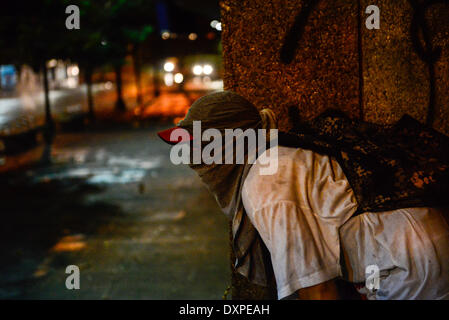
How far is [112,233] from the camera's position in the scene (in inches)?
271

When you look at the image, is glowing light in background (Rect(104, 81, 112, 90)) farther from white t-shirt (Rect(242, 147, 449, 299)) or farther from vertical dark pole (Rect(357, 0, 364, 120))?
white t-shirt (Rect(242, 147, 449, 299))

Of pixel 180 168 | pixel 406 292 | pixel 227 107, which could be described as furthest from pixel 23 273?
pixel 180 168

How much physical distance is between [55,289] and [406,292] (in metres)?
4.12

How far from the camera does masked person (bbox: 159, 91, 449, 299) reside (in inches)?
71.7

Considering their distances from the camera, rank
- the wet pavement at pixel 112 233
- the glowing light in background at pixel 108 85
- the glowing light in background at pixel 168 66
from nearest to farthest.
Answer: the wet pavement at pixel 112 233 < the glowing light in background at pixel 168 66 < the glowing light in background at pixel 108 85

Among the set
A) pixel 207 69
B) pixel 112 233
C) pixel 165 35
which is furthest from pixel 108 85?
pixel 112 233

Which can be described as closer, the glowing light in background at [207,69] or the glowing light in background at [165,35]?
the glowing light in background at [165,35]

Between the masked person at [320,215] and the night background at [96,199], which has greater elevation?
the masked person at [320,215]

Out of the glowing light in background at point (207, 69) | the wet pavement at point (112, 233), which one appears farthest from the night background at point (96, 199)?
the glowing light in background at point (207, 69)

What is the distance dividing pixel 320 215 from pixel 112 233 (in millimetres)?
5389

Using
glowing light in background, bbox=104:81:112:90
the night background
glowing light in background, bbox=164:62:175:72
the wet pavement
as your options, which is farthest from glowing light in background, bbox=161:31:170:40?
glowing light in background, bbox=104:81:112:90

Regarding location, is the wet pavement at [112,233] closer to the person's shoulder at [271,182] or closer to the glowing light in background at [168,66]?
the person's shoulder at [271,182]

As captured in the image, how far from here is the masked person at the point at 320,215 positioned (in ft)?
5.98

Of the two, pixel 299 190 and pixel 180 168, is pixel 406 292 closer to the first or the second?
pixel 299 190
